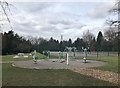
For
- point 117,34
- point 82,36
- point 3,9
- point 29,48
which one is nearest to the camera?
point 3,9

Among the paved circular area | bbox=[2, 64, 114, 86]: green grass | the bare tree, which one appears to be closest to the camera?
bbox=[2, 64, 114, 86]: green grass

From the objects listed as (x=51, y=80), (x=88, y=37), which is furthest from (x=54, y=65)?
(x=88, y=37)

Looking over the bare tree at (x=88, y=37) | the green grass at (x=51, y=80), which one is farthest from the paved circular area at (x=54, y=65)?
the bare tree at (x=88, y=37)

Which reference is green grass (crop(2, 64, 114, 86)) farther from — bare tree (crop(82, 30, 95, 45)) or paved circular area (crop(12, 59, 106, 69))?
bare tree (crop(82, 30, 95, 45))

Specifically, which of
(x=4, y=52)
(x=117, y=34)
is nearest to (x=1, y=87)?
(x=117, y=34)

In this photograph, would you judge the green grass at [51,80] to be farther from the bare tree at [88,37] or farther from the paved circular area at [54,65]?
the bare tree at [88,37]

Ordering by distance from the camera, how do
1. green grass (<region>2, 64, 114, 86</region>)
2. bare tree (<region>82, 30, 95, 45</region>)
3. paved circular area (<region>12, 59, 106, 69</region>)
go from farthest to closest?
1. bare tree (<region>82, 30, 95, 45</region>)
2. paved circular area (<region>12, 59, 106, 69</region>)
3. green grass (<region>2, 64, 114, 86</region>)

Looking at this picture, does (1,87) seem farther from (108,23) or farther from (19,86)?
(108,23)

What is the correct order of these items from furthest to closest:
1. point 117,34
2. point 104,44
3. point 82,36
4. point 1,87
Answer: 1. point 82,36
2. point 104,44
3. point 117,34
4. point 1,87

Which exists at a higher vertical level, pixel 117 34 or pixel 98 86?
pixel 117 34

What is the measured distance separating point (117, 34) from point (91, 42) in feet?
211

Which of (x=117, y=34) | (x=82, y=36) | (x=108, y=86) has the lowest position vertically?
(x=108, y=86)

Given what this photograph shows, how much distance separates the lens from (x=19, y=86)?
390 inches

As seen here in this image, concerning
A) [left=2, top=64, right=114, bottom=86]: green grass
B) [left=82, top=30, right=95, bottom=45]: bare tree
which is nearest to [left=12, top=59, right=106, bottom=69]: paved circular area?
[left=2, top=64, right=114, bottom=86]: green grass
